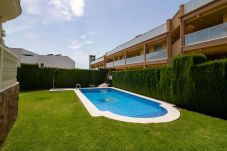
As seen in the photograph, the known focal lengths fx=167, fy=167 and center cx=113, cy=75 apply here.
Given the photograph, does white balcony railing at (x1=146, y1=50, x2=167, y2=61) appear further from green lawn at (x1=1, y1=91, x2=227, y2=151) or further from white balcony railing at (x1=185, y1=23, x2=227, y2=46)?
green lawn at (x1=1, y1=91, x2=227, y2=151)

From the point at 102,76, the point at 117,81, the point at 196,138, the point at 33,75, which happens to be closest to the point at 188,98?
the point at 196,138

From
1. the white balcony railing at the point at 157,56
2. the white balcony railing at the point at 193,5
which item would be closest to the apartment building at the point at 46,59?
the white balcony railing at the point at 157,56

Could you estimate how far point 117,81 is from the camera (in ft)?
76.3

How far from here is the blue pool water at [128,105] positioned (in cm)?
1016

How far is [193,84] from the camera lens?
30.8ft

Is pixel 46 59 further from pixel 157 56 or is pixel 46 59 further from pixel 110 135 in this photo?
pixel 110 135

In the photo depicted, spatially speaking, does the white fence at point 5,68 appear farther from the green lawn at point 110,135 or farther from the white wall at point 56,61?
the white wall at point 56,61

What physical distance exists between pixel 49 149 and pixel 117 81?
19154 millimetres

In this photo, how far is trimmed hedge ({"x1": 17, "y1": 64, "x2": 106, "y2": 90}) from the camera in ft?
68.2

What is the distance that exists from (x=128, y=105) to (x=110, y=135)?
8082mm

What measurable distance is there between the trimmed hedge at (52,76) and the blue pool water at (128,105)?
5.12 meters

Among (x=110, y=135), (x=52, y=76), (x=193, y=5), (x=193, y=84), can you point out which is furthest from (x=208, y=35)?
(x=52, y=76)

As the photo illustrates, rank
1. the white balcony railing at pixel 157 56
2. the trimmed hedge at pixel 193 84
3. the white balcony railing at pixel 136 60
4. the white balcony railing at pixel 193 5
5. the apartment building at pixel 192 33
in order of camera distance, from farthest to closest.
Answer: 1. the white balcony railing at pixel 136 60
2. the white balcony railing at pixel 157 56
3. the white balcony railing at pixel 193 5
4. the apartment building at pixel 192 33
5. the trimmed hedge at pixel 193 84

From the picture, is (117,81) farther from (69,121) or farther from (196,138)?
(196,138)
